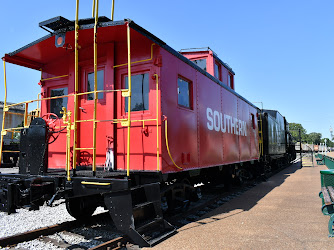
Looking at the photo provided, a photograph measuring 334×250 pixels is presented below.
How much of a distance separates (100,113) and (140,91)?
1011mm

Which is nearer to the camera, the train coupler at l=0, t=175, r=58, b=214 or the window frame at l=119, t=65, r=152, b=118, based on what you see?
the train coupler at l=0, t=175, r=58, b=214

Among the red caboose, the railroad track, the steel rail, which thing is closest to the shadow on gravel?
the railroad track

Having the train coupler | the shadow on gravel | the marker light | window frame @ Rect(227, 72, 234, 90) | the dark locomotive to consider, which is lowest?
the shadow on gravel

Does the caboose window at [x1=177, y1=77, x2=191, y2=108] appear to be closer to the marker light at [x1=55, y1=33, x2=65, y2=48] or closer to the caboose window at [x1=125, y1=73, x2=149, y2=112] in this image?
the caboose window at [x1=125, y1=73, x2=149, y2=112]

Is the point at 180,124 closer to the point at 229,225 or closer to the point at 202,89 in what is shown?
the point at 202,89

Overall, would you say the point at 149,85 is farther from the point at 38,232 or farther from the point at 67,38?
the point at 38,232

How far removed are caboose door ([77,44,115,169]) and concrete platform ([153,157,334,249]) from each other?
6.58 ft

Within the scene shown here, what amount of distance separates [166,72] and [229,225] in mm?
3150

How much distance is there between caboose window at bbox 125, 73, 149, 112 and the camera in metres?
4.87

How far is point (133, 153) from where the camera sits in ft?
15.8

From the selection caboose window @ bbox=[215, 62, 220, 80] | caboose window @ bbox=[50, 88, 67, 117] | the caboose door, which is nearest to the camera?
the caboose door

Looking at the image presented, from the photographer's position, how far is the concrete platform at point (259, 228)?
407cm

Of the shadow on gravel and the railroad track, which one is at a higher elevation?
the railroad track

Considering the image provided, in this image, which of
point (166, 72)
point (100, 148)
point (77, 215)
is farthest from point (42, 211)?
point (166, 72)
